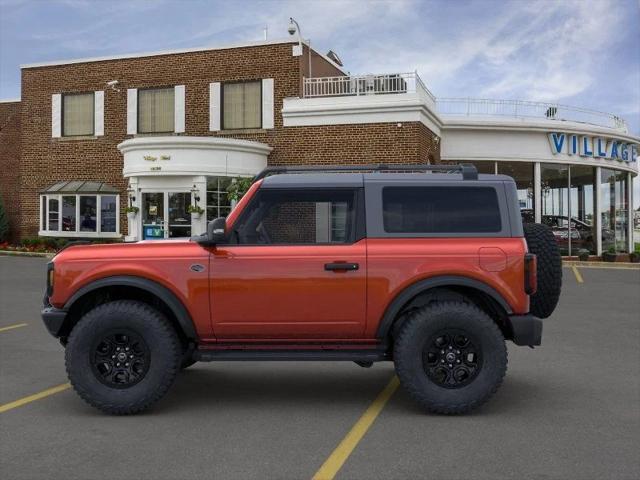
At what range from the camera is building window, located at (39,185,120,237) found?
26719mm

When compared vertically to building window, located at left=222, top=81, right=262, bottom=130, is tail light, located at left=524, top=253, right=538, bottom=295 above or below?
below

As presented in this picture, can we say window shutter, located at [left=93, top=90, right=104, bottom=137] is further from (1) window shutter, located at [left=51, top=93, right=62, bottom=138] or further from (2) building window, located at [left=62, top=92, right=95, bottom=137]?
(1) window shutter, located at [left=51, top=93, right=62, bottom=138]

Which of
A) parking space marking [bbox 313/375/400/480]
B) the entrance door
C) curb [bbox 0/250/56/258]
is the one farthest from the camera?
curb [bbox 0/250/56/258]

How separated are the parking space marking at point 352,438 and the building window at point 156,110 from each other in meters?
22.0

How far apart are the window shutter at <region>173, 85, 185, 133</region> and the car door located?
21548 mm

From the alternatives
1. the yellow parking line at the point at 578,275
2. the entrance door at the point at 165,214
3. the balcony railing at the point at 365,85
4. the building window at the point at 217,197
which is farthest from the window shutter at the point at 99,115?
the yellow parking line at the point at 578,275

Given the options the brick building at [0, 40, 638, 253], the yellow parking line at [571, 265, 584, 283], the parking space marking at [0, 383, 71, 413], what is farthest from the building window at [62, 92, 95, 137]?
the parking space marking at [0, 383, 71, 413]

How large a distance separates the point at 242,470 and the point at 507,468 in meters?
1.69

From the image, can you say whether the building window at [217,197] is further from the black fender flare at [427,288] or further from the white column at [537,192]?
the black fender flare at [427,288]

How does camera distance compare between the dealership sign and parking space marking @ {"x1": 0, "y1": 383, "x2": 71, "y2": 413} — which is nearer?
parking space marking @ {"x1": 0, "y1": 383, "x2": 71, "y2": 413}

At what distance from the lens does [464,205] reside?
18.9 feet

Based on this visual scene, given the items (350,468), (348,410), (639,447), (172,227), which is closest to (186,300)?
(348,410)

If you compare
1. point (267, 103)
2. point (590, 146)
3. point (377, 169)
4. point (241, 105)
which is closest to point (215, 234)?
point (377, 169)

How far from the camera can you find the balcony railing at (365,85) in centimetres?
2298
